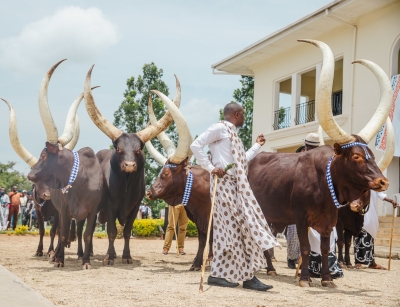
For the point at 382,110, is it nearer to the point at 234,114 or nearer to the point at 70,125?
the point at 234,114

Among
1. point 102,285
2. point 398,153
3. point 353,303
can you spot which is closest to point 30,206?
point 398,153

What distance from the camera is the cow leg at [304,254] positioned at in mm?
6754

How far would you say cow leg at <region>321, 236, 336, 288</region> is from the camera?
680 centimetres

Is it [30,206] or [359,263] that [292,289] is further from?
[30,206]

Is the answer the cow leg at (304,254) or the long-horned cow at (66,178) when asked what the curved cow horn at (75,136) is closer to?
the long-horned cow at (66,178)

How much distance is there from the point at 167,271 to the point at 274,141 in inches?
575

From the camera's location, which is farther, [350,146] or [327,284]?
[327,284]

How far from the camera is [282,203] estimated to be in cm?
758

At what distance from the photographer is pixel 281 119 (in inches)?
907

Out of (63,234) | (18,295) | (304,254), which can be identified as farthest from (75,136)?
(18,295)

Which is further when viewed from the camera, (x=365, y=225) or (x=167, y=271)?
(x=365, y=225)

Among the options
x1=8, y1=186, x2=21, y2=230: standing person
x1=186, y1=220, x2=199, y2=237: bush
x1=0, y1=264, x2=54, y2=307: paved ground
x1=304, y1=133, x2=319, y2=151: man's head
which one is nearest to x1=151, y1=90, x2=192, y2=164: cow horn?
x1=304, y1=133, x2=319, y2=151: man's head

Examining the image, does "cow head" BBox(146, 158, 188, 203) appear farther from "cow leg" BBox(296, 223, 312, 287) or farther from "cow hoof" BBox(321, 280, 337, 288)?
"cow hoof" BBox(321, 280, 337, 288)

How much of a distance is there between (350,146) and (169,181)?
2947mm
